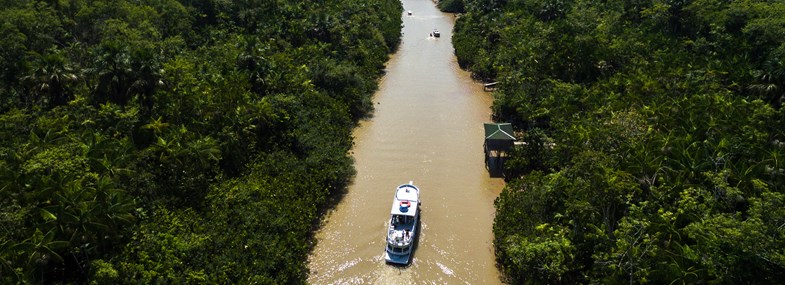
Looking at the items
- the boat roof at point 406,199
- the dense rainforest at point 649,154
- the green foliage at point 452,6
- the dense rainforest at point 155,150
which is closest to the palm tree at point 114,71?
the dense rainforest at point 155,150

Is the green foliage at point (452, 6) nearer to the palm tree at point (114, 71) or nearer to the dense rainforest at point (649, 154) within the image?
the dense rainforest at point (649, 154)

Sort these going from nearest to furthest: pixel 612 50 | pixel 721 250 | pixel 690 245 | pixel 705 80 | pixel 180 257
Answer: pixel 721 250 < pixel 690 245 < pixel 180 257 < pixel 705 80 < pixel 612 50

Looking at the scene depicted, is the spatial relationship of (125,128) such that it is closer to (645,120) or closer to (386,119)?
(386,119)

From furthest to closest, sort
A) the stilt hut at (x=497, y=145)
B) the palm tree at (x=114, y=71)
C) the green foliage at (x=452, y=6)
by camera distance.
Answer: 1. the green foliage at (x=452, y=6)
2. the stilt hut at (x=497, y=145)
3. the palm tree at (x=114, y=71)

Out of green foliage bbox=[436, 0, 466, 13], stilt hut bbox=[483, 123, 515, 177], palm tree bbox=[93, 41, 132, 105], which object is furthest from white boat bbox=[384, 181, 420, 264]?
green foliage bbox=[436, 0, 466, 13]

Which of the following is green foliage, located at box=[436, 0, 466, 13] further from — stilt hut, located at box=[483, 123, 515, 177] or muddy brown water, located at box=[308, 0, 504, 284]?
stilt hut, located at box=[483, 123, 515, 177]

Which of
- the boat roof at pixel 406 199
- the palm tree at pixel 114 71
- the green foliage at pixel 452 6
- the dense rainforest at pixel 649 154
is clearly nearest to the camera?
the dense rainforest at pixel 649 154

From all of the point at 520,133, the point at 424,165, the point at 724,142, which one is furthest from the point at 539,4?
the point at 724,142
